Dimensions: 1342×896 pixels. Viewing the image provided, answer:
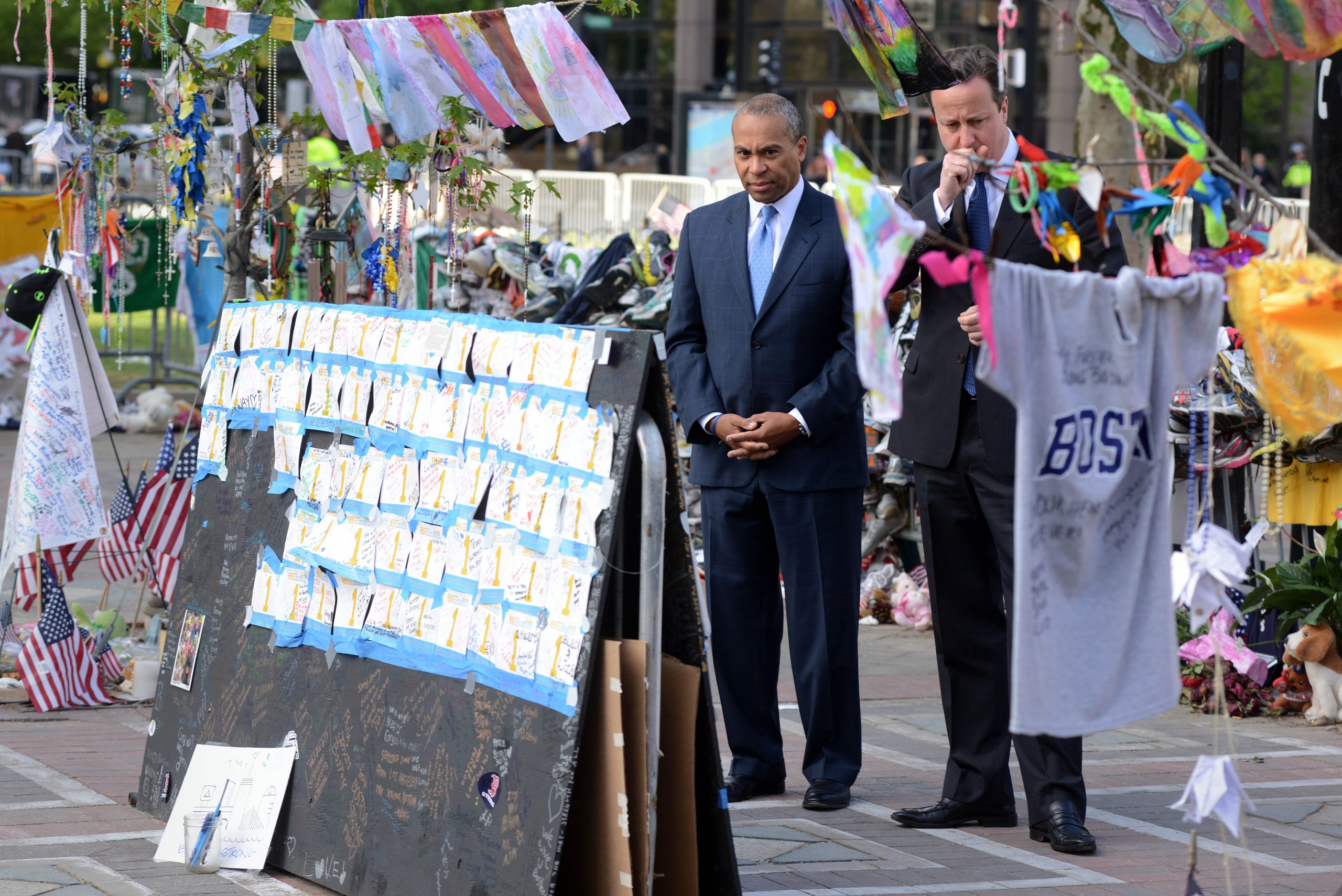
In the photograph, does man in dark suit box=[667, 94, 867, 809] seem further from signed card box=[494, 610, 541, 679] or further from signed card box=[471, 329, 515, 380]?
signed card box=[494, 610, 541, 679]

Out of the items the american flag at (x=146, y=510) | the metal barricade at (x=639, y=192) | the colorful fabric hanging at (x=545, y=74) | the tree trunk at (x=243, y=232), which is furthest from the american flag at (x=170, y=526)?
the metal barricade at (x=639, y=192)

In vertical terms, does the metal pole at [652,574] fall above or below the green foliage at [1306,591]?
above

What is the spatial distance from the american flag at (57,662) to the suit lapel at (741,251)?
3127mm

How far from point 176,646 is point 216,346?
934mm

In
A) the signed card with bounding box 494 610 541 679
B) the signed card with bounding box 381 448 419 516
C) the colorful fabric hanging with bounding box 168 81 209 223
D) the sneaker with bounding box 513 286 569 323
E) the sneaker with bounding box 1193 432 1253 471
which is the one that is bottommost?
the signed card with bounding box 494 610 541 679

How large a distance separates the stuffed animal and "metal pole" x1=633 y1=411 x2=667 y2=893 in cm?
379

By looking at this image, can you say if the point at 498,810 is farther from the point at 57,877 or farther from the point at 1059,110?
the point at 1059,110

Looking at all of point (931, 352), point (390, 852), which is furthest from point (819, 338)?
point (390, 852)

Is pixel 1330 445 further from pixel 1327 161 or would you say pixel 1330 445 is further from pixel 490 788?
pixel 490 788

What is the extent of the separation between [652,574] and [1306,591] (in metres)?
3.78

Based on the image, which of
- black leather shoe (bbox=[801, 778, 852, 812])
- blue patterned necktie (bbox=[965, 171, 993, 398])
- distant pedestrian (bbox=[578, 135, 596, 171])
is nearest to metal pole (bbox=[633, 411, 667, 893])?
blue patterned necktie (bbox=[965, 171, 993, 398])

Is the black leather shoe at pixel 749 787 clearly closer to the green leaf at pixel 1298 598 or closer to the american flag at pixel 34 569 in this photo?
the green leaf at pixel 1298 598

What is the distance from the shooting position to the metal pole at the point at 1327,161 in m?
6.97

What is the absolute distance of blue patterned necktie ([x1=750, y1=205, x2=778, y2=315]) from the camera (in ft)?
16.7
